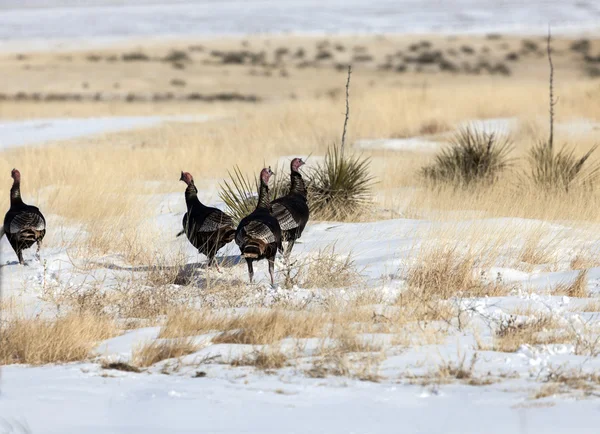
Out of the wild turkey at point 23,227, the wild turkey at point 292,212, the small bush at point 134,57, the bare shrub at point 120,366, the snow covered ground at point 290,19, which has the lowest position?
the bare shrub at point 120,366

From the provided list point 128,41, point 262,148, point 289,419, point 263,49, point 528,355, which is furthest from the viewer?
point 128,41

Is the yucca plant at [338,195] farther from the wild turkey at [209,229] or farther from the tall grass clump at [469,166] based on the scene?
the wild turkey at [209,229]

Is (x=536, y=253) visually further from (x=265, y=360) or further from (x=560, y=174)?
(x=560, y=174)

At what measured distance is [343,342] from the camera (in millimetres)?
5109

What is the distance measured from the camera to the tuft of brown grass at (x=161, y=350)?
502 cm

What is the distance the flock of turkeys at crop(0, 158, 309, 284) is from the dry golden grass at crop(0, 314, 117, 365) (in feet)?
4.69

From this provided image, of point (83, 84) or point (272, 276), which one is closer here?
point (272, 276)

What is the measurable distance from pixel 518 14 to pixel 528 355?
143 ft

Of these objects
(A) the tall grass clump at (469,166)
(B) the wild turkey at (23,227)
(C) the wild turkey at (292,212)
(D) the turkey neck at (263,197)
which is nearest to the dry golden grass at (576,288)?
(C) the wild turkey at (292,212)

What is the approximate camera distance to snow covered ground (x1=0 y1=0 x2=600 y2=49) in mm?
41219

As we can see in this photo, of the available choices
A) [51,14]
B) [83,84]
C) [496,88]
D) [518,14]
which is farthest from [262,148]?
[51,14]

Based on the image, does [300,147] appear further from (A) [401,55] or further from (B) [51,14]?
(B) [51,14]

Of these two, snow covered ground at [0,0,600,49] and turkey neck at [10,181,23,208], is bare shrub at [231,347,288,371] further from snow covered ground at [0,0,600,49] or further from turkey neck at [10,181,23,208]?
snow covered ground at [0,0,600,49]

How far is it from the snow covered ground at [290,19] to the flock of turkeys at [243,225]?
30342 mm
